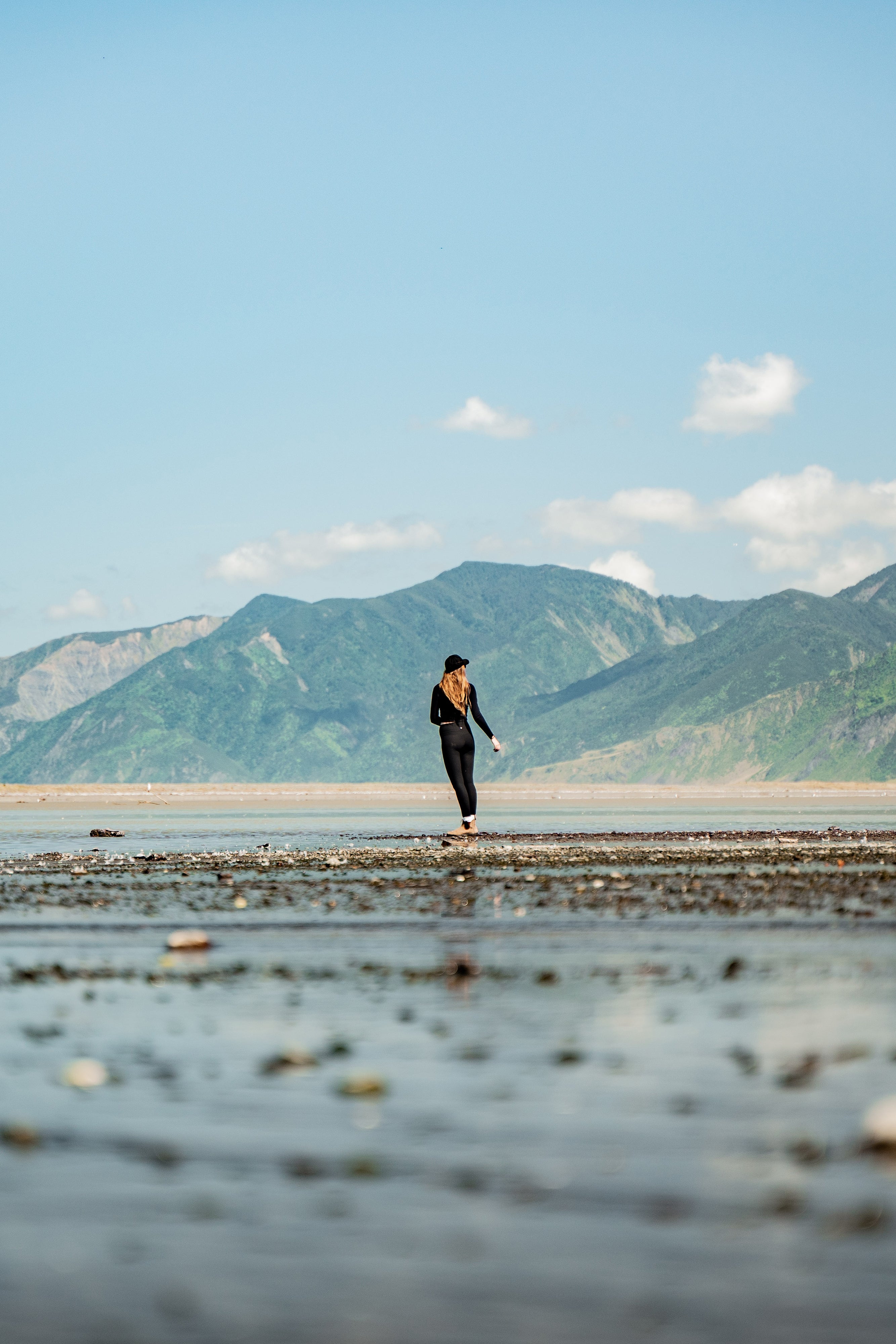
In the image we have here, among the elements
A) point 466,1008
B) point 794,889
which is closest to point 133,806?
point 794,889

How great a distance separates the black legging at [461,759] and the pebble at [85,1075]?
20.6 metres

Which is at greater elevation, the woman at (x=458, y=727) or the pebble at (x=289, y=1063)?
the woman at (x=458, y=727)

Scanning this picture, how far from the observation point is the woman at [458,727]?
27141mm

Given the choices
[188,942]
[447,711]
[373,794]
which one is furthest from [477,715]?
[373,794]

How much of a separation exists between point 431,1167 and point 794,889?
12.0 metres

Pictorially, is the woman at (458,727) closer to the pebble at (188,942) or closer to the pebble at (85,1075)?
the pebble at (188,942)

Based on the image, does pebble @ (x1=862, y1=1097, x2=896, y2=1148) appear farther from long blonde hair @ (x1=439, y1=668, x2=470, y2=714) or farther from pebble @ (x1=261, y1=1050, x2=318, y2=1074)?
long blonde hair @ (x1=439, y1=668, x2=470, y2=714)

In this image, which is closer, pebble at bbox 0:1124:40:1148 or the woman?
pebble at bbox 0:1124:40:1148

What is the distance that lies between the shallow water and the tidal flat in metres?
18.8

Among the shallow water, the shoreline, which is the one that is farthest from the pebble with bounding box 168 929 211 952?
the shoreline

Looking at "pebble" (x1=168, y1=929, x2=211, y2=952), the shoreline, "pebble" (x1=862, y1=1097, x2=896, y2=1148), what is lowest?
the shoreline

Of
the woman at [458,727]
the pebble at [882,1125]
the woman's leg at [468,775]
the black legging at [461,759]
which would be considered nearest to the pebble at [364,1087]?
the pebble at [882,1125]

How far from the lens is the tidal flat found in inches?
135

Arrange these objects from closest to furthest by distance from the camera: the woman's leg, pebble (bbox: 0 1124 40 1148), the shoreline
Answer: pebble (bbox: 0 1124 40 1148) → the woman's leg → the shoreline
